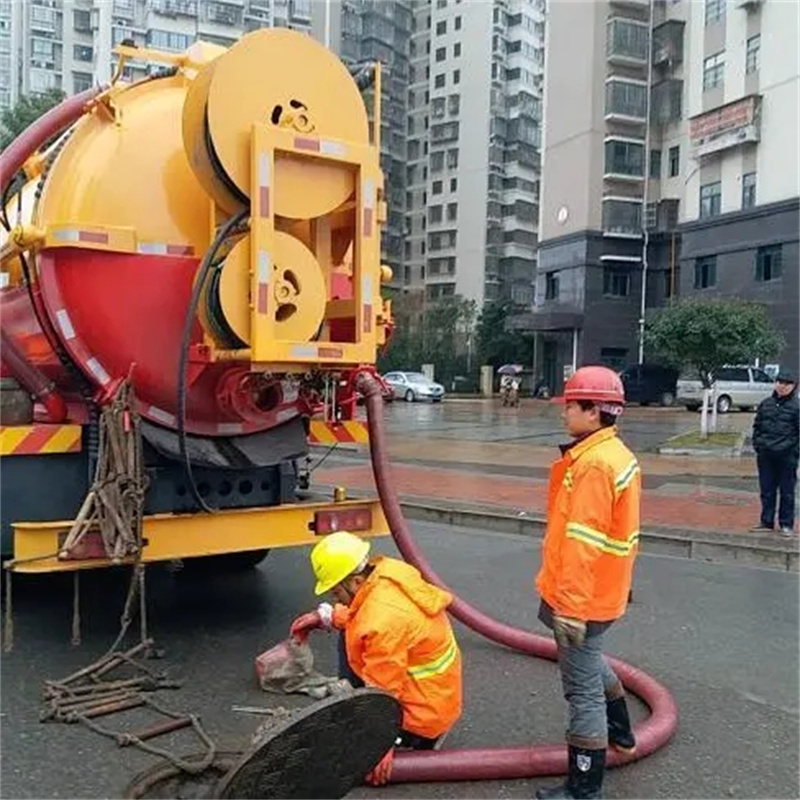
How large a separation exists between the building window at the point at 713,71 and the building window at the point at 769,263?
8.53m

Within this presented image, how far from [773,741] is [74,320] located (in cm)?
369

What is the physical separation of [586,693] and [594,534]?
0.59m

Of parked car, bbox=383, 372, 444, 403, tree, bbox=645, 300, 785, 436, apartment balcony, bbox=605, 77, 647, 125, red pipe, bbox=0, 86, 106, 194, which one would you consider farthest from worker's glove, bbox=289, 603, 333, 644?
apartment balcony, bbox=605, 77, 647, 125

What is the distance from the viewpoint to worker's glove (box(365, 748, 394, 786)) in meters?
3.52

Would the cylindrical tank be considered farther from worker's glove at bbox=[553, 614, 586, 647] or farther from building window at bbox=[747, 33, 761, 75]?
building window at bbox=[747, 33, 761, 75]

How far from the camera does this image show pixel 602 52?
160 ft

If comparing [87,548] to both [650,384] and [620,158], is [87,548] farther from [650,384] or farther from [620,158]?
[620,158]

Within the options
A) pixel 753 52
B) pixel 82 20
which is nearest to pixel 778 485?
pixel 753 52

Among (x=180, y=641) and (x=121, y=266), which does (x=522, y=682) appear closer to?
(x=180, y=641)

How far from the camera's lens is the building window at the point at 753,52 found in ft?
131

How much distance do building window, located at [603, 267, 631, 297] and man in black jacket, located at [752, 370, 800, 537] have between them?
39.3 meters

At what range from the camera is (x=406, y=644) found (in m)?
3.45

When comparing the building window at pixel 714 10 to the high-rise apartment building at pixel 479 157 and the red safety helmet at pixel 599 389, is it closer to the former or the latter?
the high-rise apartment building at pixel 479 157

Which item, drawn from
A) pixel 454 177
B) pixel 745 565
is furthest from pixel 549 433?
pixel 454 177
